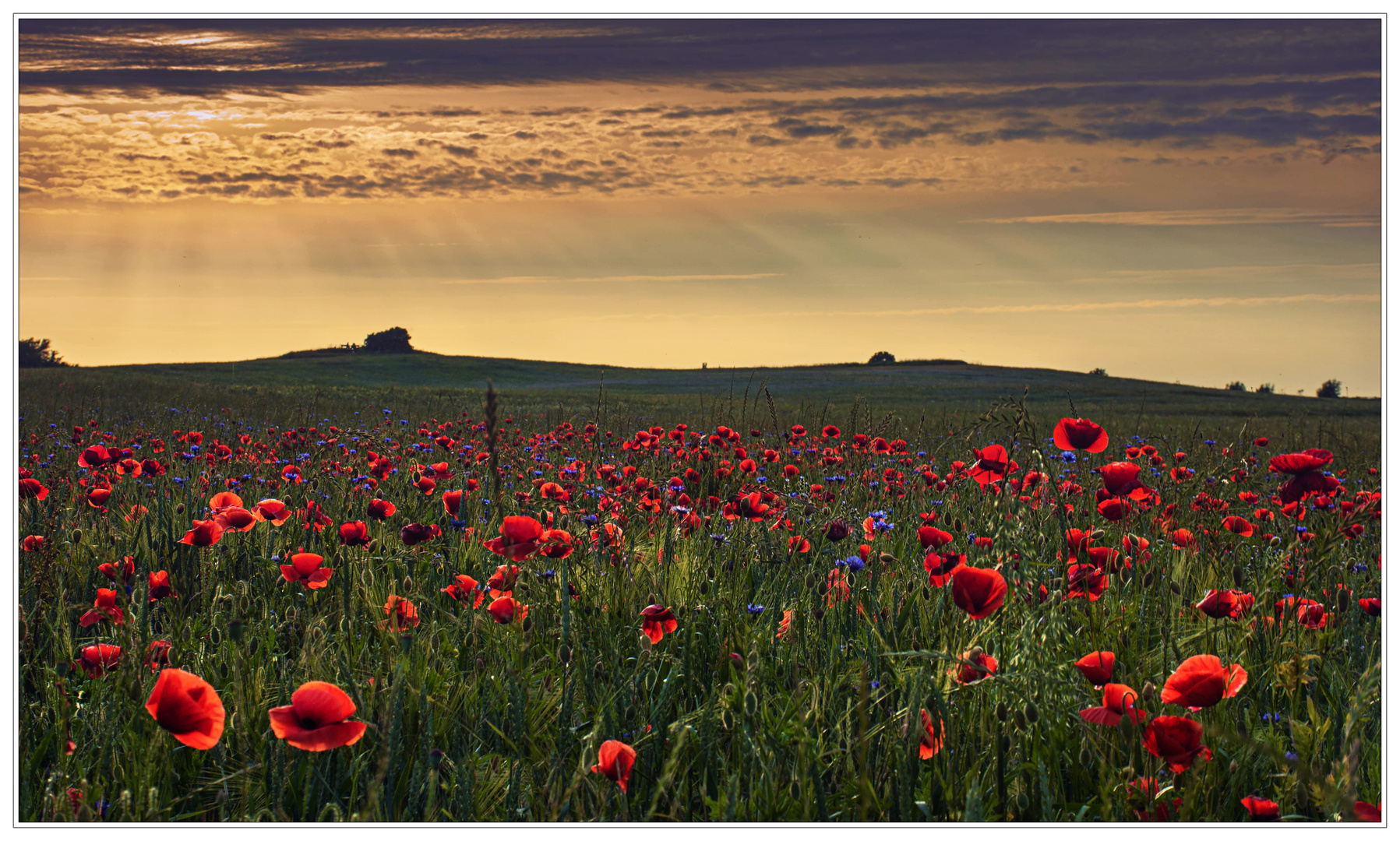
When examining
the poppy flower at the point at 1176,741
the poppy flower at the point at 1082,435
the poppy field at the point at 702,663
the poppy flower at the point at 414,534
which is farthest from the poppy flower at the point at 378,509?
the poppy flower at the point at 1176,741

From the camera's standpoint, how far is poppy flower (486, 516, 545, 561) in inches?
84.4

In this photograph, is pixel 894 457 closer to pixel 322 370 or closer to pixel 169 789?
pixel 169 789

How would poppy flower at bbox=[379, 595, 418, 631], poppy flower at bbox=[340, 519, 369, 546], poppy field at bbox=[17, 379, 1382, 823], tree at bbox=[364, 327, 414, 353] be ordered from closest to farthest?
1. poppy field at bbox=[17, 379, 1382, 823]
2. poppy flower at bbox=[379, 595, 418, 631]
3. poppy flower at bbox=[340, 519, 369, 546]
4. tree at bbox=[364, 327, 414, 353]

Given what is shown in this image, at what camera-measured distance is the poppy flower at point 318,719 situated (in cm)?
125

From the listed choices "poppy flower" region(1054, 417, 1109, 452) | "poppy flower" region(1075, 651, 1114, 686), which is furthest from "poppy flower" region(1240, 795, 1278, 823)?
"poppy flower" region(1054, 417, 1109, 452)

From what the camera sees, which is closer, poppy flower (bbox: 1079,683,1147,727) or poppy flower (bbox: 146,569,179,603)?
poppy flower (bbox: 1079,683,1147,727)

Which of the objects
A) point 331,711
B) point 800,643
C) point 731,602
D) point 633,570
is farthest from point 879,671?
point 331,711

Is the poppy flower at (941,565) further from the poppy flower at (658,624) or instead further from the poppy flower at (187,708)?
the poppy flower at (187,708)

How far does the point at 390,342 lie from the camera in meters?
65.1

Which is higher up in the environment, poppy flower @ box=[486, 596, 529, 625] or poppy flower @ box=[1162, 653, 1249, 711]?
poppy flower @ box=[1162, 653, 1249, 711]

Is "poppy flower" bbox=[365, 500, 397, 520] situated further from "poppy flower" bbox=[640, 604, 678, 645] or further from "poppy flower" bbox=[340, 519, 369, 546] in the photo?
"poppy flower" bbox=[640, 604, 678, 645]

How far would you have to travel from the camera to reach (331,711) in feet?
4.25

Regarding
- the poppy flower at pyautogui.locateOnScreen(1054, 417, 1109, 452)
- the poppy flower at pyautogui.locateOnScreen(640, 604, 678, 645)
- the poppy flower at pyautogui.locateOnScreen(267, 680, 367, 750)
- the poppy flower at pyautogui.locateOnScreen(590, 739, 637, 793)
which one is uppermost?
the poppy flower at pyautogui.locateOnScreen(1054, 417, 1109, 452)
